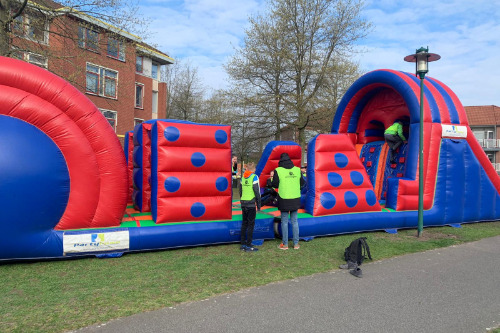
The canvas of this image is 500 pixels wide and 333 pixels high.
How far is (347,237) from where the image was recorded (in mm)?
6879

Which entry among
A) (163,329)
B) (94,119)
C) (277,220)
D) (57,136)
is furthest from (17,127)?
(277,220)

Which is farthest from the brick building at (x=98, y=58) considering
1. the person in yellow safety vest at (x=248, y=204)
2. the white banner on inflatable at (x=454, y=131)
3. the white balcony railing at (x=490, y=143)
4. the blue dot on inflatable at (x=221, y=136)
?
the white balcony railing at (x=490, y=143)

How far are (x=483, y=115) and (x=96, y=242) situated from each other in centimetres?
3838

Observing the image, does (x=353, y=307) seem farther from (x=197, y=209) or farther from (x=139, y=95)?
(x=139, y=95)

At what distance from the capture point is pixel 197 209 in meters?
5.89

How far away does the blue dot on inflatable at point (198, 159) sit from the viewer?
233 inches

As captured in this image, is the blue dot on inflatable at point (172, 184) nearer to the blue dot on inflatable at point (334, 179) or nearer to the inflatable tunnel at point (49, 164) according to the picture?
the inflatable tunnel at point (49, 164)

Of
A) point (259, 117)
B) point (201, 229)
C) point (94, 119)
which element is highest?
point (259, 117)

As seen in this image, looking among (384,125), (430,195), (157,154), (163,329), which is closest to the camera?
(163,329)

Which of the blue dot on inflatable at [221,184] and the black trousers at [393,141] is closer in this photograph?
the blue dot on inflatable at [221,184]

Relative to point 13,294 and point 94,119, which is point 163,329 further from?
point 94,119

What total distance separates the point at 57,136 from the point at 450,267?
19.2 ft

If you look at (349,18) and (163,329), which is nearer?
(163,329)

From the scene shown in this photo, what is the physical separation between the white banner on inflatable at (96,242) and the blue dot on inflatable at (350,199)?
4109 millimetres
